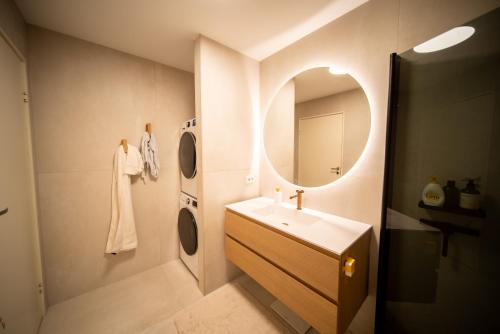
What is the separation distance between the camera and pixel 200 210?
171 cm

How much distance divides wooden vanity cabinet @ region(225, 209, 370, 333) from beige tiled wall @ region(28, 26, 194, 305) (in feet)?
4.43

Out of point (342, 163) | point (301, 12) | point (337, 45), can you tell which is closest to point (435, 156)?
point (342, 163)

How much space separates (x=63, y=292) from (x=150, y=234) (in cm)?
81

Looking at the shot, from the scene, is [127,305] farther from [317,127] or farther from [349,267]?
[317,127]

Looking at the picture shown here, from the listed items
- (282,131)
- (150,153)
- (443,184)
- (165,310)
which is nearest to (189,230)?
(165,310)

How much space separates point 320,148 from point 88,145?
2217mm

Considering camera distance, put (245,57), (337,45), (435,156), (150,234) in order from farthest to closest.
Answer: (150,234)
(245,57)
(337,45)
(435,156)

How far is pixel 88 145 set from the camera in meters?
1.69

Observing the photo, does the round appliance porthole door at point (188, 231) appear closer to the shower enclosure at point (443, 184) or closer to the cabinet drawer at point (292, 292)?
the cabinet drawer at point (292, 292)

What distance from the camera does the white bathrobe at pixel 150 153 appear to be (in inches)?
76.7

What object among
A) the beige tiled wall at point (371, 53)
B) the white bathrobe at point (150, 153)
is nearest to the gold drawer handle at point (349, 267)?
the beige tiled wall at point (371, 53)

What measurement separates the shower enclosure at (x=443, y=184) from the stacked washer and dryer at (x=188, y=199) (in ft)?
5.31

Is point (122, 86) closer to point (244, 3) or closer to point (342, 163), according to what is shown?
point (244, 3)

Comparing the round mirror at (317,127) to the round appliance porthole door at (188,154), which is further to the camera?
the round appliance porthole door at (188,154)
